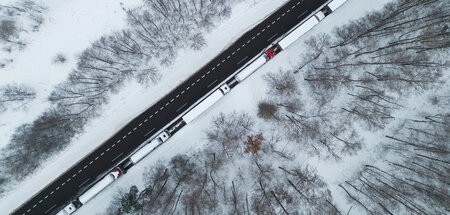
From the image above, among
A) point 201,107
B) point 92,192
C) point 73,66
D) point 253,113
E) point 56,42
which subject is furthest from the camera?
point 253,113

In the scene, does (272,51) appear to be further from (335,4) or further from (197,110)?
(197,110)

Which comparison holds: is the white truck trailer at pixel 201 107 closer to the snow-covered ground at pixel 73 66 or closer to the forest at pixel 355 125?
the snow-covered ground at pixel 73 66


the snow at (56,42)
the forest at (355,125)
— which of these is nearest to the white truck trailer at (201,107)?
the forest at (355,125)

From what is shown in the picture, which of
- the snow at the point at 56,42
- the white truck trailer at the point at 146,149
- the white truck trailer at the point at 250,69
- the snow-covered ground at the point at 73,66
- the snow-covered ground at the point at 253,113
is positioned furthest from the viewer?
the white truck trailer at the point at 250,69

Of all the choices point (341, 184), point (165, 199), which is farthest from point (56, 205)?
point (341, 184)

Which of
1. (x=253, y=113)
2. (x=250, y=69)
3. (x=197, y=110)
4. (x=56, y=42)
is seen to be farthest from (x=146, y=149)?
(x=56, y=42)

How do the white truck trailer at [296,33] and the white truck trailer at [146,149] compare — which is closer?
the white truck trailer at [146,149]

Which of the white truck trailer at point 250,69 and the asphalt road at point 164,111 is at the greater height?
the asphalt road at point 164,111
